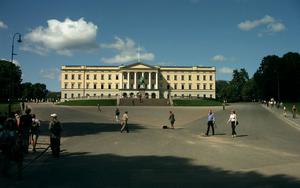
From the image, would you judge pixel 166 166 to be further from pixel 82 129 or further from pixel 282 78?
pixel 282 78

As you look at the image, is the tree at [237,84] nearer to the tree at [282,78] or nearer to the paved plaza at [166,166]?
the tree at [282,78]

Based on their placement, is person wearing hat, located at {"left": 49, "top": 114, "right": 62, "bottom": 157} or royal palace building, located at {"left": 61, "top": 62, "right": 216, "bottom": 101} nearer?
person wearing hat, located at {"left": 49, "top": 114, "right": 62, "bottom": 157}

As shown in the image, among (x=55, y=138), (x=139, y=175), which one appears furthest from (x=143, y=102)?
(x=139, y=175)

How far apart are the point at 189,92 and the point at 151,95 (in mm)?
21784

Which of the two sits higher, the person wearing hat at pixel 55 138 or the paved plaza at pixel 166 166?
the person wearing hat at pixel 55 138

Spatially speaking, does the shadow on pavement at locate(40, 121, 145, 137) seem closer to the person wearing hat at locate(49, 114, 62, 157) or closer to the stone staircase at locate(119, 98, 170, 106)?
the person wearing hat at locate(49, 114, 62, 157)

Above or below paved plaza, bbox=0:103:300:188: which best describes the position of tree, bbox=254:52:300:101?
above

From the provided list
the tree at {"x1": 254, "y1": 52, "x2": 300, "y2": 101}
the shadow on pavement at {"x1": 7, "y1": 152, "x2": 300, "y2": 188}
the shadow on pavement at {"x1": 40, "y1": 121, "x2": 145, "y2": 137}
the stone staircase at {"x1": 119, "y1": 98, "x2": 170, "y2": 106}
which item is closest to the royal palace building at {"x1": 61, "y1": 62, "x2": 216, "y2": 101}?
the tree at {"x1": 254, "y1": 52, "x2": 300, "y2": 101}

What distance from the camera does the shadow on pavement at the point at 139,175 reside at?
444 inches

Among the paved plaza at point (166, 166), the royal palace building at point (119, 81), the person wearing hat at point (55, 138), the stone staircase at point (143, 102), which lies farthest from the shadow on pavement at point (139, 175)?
the royal palace building at point (119, 81)

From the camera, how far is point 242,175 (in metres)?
12.7

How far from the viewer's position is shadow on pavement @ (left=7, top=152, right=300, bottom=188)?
1127 centimetres

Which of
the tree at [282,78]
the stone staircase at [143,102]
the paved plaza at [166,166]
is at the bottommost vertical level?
the paved plaza at [166,166]

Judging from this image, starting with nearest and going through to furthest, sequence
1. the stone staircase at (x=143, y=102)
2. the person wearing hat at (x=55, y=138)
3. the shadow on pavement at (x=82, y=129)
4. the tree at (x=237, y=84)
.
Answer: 1. the person wearing hat at (x=55, y=138)
2. the shadow on pavement at (x=82, y=129)
3. the stone staircase at (x=143, y=102)
4. the tree at (x=237, y=84)
